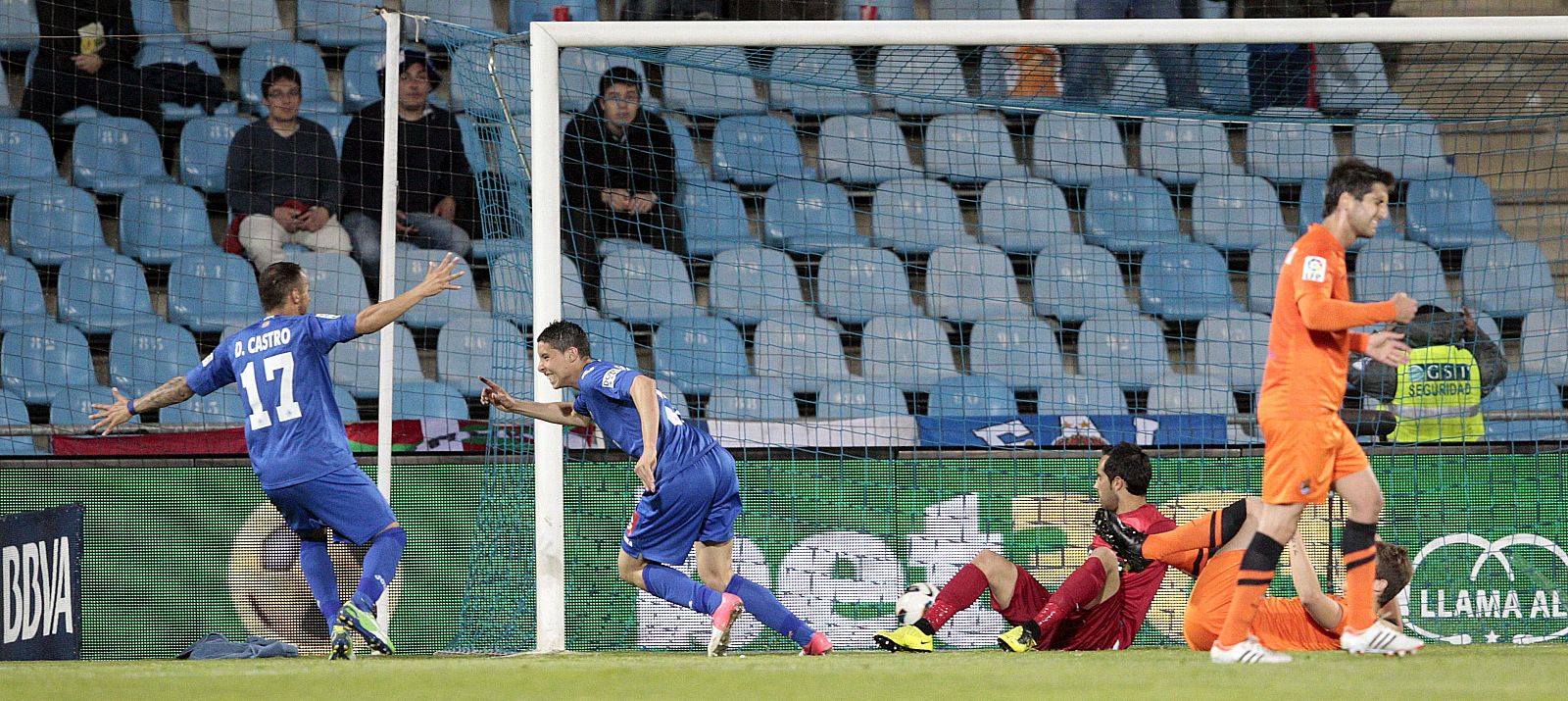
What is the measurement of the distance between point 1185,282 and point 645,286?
313 cm

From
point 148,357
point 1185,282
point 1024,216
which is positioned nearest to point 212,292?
point 148,357

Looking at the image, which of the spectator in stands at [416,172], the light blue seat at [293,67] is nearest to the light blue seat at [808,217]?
the spectator in stands at [416,172]

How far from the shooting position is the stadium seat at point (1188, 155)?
867cm

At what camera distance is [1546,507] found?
6621 millimetres

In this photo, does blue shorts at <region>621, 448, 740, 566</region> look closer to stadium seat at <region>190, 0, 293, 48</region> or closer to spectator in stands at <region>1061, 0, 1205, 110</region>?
spectator in stands at <region>1061, 0, 1205, 110</region>

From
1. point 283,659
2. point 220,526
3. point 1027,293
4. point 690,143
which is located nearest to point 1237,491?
point 1027,293

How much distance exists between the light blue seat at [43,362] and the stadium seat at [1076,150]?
18.7ft

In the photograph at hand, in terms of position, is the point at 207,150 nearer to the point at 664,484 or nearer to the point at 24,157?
the point at 24,157

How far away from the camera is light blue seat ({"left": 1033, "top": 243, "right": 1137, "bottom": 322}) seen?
318 inches

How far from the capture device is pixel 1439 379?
7.16 metres

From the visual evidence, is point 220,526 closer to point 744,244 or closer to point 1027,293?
point 744,244

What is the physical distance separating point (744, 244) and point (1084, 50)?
A: 228 cm

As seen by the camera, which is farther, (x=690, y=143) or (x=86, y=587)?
(x=690, y=143)

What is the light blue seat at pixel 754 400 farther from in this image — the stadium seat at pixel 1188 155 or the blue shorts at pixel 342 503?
the stadium seat at pixel 1188 155
